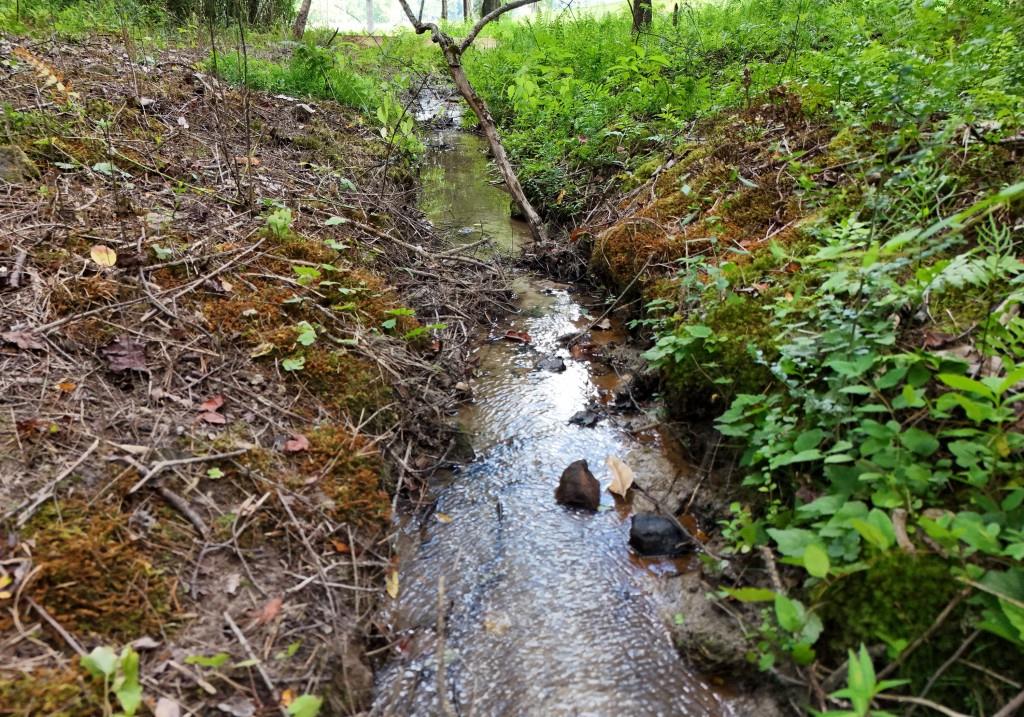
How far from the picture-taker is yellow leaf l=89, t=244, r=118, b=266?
3.09 m

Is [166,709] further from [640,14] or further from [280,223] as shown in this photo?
[640,14]

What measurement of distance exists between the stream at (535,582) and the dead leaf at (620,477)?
0.06 metres

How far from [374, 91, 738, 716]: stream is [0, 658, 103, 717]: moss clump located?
38.6 inches

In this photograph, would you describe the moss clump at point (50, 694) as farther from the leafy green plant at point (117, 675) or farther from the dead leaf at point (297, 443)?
the dead leaf at point (297, 443)

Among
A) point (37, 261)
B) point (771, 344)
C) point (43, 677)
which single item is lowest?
point (43, 677)

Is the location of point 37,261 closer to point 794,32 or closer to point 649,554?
point 649,554

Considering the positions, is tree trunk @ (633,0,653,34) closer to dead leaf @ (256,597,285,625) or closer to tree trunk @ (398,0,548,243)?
tree trunk @ (398,0,548,243)

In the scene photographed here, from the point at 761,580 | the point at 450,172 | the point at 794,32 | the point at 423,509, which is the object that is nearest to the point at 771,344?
the point at 761,580

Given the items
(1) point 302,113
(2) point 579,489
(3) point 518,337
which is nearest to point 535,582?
(2) point 579,489

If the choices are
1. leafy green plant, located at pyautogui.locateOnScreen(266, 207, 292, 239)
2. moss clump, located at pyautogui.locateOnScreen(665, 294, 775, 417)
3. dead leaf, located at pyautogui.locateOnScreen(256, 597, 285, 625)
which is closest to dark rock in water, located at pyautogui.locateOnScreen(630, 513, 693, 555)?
moss clump, located at pyautogui.locateOnScreen(665, 294, 775, 417)

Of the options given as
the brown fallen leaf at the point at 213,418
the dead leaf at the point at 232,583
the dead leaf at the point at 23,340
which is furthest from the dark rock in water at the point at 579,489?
the dead leaf at the point at 23,340

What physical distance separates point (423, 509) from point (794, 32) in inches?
259

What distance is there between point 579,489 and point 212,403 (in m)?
1.92

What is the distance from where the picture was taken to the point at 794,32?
21.0 ft
